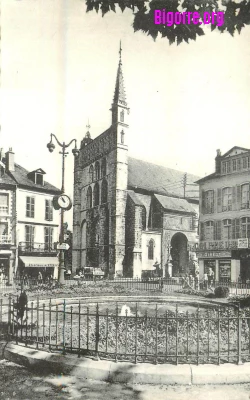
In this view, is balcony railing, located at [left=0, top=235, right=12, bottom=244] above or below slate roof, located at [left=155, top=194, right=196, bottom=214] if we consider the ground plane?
below

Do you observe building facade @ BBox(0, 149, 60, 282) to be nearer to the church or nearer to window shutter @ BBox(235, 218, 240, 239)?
the church

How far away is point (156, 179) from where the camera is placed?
46.9m

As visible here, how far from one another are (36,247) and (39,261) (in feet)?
4.37

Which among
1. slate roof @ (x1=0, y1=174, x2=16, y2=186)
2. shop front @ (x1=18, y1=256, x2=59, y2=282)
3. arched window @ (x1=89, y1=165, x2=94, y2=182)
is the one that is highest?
arched window @ (x1=89, y1=165, x2=94, y2=182)

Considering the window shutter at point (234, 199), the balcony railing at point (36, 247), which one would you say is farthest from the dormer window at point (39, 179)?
the window shutter at point (234, 199)

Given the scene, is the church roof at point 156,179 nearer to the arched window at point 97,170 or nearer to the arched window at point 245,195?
the arched window at point 97,170

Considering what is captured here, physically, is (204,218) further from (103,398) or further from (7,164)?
(103,398)

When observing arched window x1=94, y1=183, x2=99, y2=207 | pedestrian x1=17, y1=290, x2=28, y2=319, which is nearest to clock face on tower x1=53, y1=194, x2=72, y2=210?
pedestrian x1=17, y1=290, x2=28, y2=319

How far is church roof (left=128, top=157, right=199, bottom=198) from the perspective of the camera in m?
43.7

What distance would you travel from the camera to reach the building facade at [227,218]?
1125 inches

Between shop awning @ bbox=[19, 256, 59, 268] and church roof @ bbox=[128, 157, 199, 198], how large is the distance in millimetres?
12682

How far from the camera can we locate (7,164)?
32.8m

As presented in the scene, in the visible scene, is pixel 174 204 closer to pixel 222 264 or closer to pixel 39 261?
pixel 222 264

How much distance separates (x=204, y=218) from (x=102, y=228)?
12.8 meters
